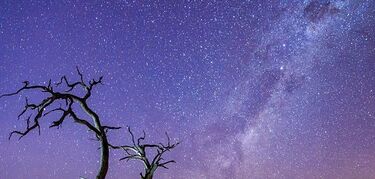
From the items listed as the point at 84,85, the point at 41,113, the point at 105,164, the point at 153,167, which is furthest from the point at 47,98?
the point at 153,167

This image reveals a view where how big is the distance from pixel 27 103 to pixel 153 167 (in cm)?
331

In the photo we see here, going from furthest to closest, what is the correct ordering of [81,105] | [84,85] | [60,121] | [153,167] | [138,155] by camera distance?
1. [138,155]
2. [153,167]
3. [84,85]
4. [81,105]
5. [60,121]

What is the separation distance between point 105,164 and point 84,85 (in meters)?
1.87

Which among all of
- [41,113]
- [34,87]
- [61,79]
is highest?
[61,79]

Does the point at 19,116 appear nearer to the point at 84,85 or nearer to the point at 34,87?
the point at 34,87

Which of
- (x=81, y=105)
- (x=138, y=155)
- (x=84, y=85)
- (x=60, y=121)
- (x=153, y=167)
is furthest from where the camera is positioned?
(x=138, y=155)

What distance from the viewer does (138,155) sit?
10266mm

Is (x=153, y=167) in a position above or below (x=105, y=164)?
above

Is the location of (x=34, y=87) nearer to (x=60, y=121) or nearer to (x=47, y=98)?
(x=47, y=98)

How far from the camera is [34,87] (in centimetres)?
792

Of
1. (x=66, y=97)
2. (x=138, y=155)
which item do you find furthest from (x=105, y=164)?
(x=138, y=155)

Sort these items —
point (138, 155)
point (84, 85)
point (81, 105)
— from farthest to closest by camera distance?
point (138, 155), point (84, 85), point (81, 105)

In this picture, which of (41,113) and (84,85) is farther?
(84,85)

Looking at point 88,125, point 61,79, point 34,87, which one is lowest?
point 88,125
